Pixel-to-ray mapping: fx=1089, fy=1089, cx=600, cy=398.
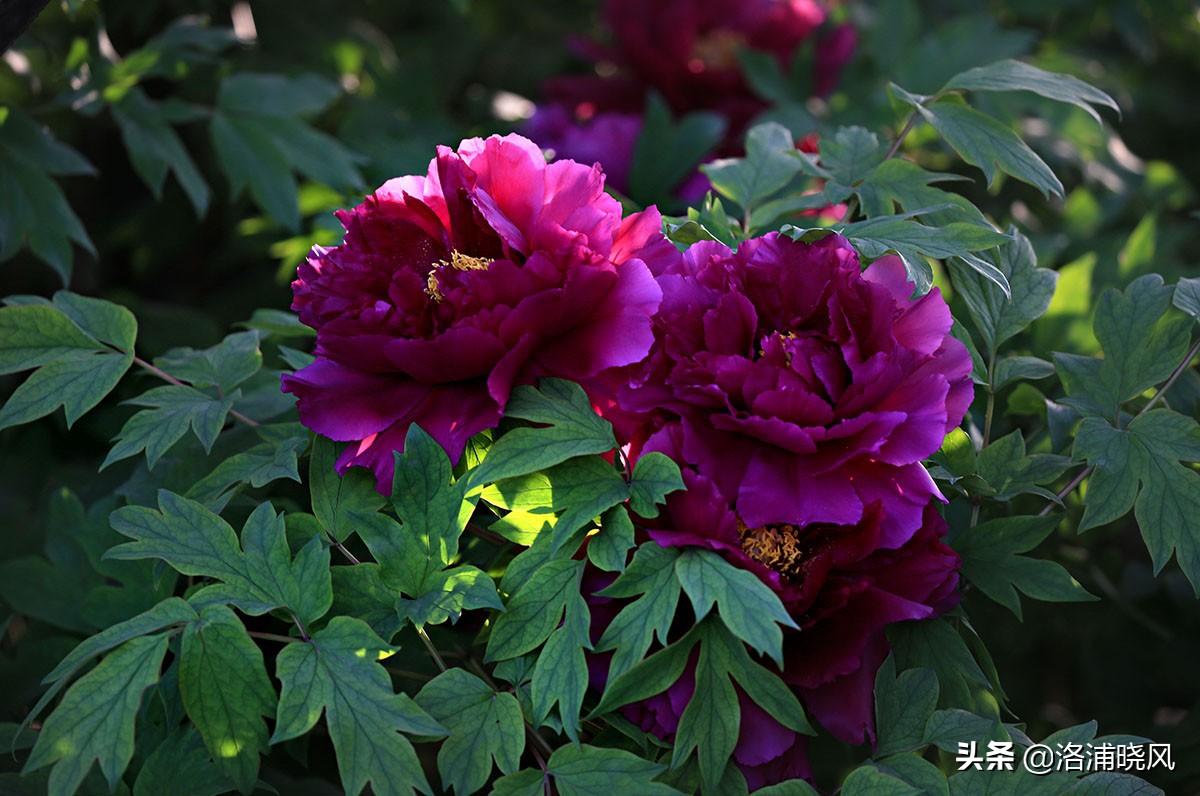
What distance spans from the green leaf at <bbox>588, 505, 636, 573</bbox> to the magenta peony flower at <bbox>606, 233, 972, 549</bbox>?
2.3 inches

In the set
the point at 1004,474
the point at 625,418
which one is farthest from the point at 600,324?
the point at 1004,474

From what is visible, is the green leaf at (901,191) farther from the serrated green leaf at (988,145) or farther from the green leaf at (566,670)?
the green leaf at (566,670)

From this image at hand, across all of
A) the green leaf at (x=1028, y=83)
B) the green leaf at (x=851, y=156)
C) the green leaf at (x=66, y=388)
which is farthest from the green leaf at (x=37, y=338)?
the green leaf at (x=1028, y=83)

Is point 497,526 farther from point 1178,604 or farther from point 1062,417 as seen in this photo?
point 1178,604

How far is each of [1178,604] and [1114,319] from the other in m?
0.47

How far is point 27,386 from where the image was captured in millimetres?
854

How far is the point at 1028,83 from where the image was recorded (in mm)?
938

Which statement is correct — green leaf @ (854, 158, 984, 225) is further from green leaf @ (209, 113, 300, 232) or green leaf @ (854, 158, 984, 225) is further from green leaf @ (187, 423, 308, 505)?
green leaf @ (209, 113, 300, 232)

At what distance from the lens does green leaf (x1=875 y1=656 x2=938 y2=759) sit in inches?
28.8

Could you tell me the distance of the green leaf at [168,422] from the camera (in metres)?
0.82

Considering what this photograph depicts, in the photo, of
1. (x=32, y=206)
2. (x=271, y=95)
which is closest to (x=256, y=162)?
(x=271, y=95)

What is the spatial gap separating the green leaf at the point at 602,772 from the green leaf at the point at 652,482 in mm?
156

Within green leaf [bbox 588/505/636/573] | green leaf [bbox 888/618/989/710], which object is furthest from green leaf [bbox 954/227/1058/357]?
green leaf [bbox 588/505/636/573]

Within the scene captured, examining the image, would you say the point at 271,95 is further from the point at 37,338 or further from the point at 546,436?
the point at 546,436
